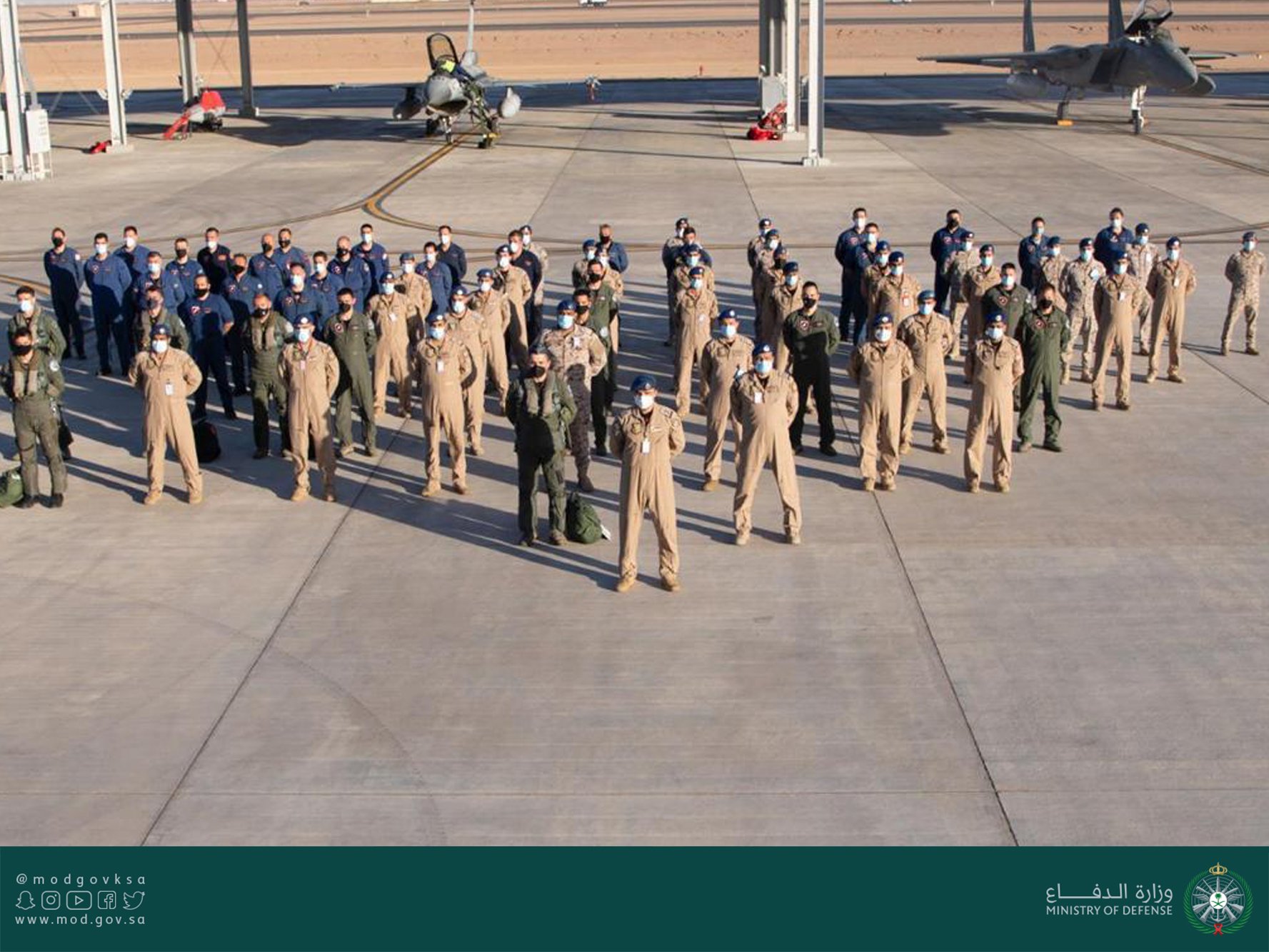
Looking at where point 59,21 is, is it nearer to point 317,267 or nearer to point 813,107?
point 813,107

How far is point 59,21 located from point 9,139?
113 m

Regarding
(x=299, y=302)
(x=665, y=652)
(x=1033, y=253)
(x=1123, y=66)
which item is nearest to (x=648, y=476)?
(x=665, y=652)

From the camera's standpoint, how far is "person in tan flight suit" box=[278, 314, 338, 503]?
12.9 metres

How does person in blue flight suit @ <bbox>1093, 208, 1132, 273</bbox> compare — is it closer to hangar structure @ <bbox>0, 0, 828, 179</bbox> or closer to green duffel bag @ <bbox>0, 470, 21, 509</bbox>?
green duffel bag @ <bbox>0, 470, 21, 509</bbox>

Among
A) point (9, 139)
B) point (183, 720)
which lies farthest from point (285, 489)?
point (9, 139)

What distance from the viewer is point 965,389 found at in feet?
53.5

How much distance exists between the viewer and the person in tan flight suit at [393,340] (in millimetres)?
15078

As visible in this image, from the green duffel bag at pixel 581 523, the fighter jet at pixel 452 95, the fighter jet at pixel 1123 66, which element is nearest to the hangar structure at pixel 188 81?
the fighter jet at pixel 452 95

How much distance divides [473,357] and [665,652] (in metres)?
4.58

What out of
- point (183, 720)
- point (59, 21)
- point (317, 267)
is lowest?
point (183, 720)

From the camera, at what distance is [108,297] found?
16.9 meters

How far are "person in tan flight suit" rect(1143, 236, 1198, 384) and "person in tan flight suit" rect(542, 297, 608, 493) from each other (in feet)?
21.4

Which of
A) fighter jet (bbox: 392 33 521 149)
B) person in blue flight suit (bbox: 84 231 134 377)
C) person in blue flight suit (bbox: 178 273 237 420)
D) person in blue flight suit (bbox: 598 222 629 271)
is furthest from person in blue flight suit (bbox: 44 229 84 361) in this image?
fighter jet (bbox: 392 33 521 149)

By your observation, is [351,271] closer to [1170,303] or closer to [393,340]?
[393,340]
